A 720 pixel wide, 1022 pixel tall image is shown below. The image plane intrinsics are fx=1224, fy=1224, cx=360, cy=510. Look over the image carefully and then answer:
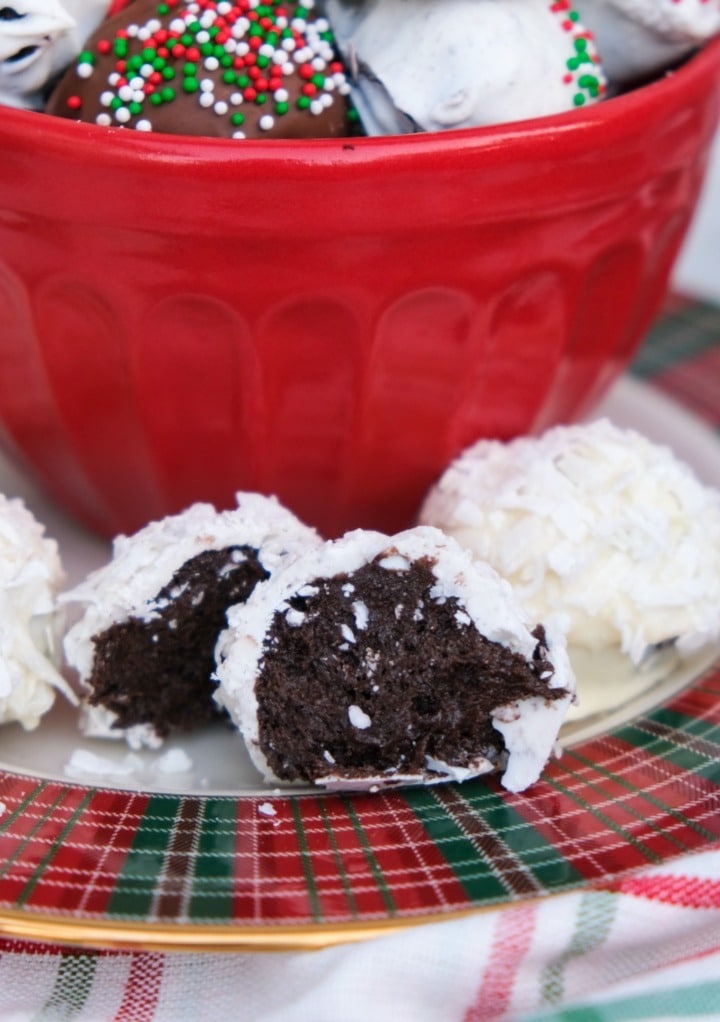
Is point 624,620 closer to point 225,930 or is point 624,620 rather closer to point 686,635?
point 686,635

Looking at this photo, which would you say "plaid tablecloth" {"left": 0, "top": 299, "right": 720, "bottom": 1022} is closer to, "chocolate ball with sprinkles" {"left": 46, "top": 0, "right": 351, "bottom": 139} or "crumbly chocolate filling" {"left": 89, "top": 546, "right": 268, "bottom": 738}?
"crumbly chocolate filling" {"left": 89, "top": 546, "right": 268, "bottom": 738}

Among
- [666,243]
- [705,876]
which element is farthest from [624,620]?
[666,243]

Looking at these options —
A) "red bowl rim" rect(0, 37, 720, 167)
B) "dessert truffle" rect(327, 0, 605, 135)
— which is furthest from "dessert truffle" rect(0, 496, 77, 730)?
"dessert truffle" rect(327, 0, 605, 135)

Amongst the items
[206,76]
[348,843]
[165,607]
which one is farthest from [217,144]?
[348,843]

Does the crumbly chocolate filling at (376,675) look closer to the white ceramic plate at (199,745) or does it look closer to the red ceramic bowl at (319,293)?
the white ceramic plate at (199,745)

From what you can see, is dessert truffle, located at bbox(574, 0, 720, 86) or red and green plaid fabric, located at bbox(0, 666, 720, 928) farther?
dessert truffle, located at bbox(574, 0, 720, 86)

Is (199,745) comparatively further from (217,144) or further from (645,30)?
(645,30)
